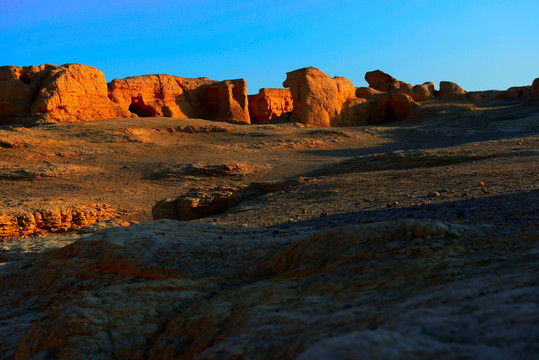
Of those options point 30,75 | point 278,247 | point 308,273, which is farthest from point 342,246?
point 30,75

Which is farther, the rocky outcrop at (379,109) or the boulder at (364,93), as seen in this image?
the boulder at (364,93)

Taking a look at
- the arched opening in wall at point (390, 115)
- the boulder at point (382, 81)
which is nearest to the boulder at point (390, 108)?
the arched opening in wall at point (390, 115)

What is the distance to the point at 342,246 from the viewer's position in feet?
11.0

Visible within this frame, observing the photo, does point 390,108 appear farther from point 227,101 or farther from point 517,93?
point 227,101

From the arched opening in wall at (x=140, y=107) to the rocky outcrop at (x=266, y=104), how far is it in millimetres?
10889

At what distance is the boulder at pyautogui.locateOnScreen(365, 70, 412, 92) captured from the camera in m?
34.3

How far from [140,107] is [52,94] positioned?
21.3 feet

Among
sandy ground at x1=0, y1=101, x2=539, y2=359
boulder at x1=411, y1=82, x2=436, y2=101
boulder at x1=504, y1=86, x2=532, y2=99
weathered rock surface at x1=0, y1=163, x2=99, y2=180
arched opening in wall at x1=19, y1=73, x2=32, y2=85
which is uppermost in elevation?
arched opening in wall at x1=19, y1=73, x2=32, y2=85

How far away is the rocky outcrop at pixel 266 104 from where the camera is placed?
36.1 meters

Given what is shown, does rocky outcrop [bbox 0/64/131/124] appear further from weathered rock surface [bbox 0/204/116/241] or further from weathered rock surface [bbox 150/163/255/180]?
weathered rock surface [bbox 0/204/116/241]

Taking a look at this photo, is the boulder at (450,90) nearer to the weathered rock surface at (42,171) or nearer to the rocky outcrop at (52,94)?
the rocky outcrop at (52,94)

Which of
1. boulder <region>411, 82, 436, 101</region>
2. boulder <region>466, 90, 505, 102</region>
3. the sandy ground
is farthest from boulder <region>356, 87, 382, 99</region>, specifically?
the sandy ground

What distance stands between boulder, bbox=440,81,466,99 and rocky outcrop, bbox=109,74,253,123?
1331 centimetres

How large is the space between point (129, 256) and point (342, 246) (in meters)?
2.04
